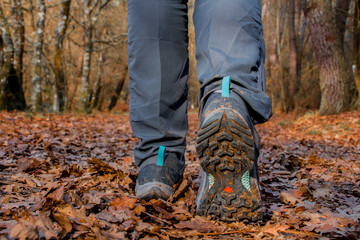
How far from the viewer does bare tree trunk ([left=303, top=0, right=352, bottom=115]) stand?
914 cm

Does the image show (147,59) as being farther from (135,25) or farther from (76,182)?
(76,182)

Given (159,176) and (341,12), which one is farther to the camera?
(341,12)

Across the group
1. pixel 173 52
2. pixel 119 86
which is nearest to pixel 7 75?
pixel 173 52

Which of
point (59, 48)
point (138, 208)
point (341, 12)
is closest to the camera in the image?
point (138, 208)

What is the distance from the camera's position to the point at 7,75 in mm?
10766

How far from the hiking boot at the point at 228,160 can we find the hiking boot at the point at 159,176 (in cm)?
29

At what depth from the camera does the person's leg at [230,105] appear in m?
1.18

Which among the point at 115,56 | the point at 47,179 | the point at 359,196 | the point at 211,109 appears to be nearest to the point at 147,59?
the point at 211,109

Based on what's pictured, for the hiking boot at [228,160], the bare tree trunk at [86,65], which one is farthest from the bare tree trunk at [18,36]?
the hiking boot at [228,160]

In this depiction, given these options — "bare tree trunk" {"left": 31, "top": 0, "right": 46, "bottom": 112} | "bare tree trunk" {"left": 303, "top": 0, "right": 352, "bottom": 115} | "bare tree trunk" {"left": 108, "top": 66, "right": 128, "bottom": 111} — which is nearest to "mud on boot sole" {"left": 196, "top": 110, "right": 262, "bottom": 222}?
"bare tree trunk" {"left": 303, "top": 0, "right": 352, "bottom": 115}

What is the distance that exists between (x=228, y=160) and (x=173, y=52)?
734 mm

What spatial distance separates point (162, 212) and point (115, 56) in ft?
70.5

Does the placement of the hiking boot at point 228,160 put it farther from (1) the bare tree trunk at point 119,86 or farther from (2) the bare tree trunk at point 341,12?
(1) the bare tree trunk at point 119,86

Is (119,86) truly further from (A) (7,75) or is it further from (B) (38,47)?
(A) (7,75)
